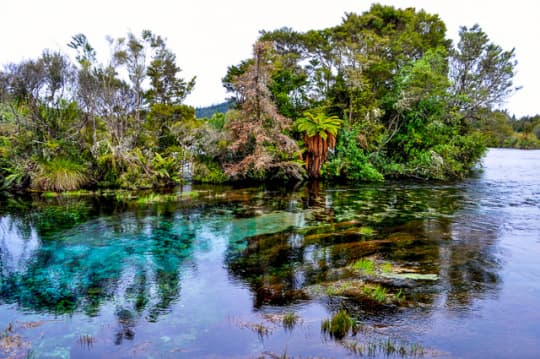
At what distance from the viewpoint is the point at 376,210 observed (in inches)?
560

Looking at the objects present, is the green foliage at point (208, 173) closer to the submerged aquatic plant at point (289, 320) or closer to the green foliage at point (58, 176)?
the green foliage at point (58, 176)

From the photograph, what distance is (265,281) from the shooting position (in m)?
7.57

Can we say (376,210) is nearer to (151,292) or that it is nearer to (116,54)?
(151,292)

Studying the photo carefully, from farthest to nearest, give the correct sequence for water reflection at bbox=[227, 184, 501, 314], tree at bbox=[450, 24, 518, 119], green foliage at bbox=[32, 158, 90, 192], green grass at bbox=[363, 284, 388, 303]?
1. tree at bbox=[450, 24, 518, 119]
2. green foliage at bbox=[32, 158, 90, 192]
3. water reflection at bbox=[227, 184, 501, 314]
4. green grass at bbox=[363, 284, 388, 303]

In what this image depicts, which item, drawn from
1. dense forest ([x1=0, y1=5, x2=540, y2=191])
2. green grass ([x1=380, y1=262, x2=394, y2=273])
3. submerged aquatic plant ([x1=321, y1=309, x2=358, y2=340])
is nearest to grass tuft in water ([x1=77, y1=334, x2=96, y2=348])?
submerged aquatic plant ([x1=321, y1=309, x2=358, y2=340])

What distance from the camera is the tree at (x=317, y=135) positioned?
2133 centimetres

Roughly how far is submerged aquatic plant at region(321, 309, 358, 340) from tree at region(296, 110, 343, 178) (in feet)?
53.2

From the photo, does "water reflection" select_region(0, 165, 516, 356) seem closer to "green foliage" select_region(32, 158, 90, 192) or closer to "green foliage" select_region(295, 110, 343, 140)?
"green foliage" select_region(32, 158, 90, 192)

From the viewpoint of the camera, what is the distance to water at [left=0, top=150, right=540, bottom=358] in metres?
5.37

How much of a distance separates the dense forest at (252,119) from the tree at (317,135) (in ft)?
0.22

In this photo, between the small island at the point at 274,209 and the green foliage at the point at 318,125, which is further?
the green foliage at the point at 318,125

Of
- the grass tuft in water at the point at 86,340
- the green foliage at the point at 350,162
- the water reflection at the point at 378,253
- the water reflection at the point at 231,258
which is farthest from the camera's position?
the green foliage at the point at 350,162

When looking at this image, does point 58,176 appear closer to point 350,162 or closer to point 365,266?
point 350,162

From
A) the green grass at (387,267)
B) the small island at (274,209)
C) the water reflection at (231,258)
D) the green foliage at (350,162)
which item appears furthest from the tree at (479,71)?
the green grass at (387,267)
